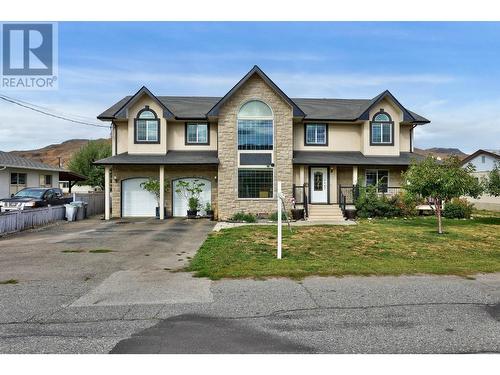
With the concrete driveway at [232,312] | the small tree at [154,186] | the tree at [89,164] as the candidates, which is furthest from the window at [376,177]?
the tree at [89,164]

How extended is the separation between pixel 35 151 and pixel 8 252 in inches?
6077

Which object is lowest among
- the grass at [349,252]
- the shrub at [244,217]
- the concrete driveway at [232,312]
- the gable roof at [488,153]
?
the concrete driveway at [232,312]

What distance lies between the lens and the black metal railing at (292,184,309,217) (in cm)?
2139

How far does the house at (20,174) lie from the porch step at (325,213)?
21.9 metres

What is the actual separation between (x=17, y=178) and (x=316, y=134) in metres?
23.3

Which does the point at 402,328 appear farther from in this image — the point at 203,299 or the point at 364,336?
the point at 203,299

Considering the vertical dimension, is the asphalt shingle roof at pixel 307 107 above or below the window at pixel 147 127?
above

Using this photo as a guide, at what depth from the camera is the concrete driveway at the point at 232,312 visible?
452 cm

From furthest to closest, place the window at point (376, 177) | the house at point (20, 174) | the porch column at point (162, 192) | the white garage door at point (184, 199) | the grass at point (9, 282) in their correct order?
the house at point (20, 174)
the window at point (376, 177)
the white garage door at point (184, 199)
the porch column at point (162, 192)
the grass at point (9, 282)

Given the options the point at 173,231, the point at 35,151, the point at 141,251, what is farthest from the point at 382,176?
the point at 35,151

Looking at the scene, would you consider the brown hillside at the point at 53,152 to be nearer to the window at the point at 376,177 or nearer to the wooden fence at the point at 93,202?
the wooden fence at the point at 93,202

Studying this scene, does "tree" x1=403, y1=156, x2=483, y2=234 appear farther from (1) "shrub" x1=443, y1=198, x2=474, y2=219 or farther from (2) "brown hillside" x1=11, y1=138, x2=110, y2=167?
(2) "brown hillside" x1=11, y1=138, x2=110, y2=167

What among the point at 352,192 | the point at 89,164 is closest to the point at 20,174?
the point at 89,164

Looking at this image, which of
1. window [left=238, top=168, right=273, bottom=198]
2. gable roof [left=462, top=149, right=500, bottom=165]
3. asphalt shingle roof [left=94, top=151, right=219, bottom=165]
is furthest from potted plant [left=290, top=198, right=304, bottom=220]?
gable roof [left=462, top=149, right=500, bottom=165]
